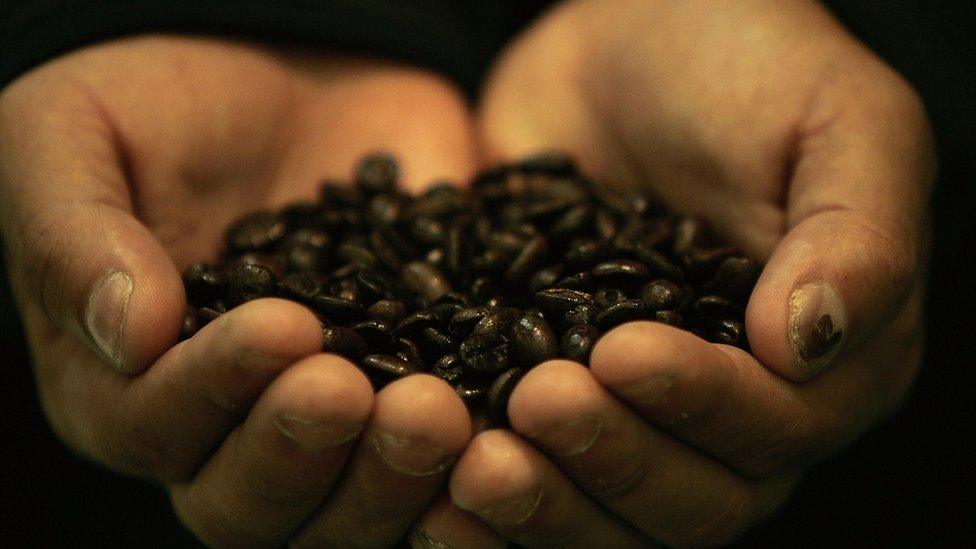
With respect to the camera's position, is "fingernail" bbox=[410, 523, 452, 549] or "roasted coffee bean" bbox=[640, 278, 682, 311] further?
→ "roasted coffee bean" bbox=[640, 278, 682, 311]

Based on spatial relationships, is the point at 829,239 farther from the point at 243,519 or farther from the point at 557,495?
the point at 243,519

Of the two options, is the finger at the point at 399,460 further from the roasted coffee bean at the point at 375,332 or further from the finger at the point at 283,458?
the roasted coffee bean at the point at 375,332

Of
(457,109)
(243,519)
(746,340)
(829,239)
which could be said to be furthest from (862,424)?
(457,109)

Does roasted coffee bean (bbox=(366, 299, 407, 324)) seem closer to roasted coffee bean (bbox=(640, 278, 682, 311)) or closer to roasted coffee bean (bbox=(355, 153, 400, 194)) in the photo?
roasted coffee bean (bbox=(640, 278, 682, 311))

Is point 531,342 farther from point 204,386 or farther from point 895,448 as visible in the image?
point 895,448

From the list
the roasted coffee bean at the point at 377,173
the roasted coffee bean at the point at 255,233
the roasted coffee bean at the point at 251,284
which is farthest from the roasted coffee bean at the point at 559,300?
the roasted coffee bean at the point at 377,173

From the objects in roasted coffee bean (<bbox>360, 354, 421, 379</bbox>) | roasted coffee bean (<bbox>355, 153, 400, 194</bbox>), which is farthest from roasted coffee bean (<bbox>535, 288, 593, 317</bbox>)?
roasted coffee bean (<bbox>355, 153, 400, 194</bbox>)

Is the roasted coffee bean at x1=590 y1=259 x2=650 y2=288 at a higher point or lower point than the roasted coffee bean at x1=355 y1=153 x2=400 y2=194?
higher
